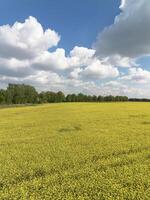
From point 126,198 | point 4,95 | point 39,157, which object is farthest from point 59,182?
point 4,95

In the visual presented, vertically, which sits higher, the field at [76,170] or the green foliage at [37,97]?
the green foliage at [37,97]

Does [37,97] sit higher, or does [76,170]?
[37,97]

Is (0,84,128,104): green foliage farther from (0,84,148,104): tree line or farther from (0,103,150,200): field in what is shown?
(0,103,150,200): field

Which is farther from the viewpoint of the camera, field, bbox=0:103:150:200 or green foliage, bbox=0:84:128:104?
green foliage, bbox=0:84:128:104

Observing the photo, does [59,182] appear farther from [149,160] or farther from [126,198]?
[149,160]

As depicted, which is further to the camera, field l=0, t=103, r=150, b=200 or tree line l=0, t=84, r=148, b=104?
tree line l=0, t=84, r=148, b=104

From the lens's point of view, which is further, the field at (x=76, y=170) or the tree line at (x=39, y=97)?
the tree line at (x=39, y=97)

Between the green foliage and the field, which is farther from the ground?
the green foliage

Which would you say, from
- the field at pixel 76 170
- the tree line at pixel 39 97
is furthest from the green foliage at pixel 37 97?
the field at pixel 76 170

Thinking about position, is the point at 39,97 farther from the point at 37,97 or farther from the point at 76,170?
the point at 76,170

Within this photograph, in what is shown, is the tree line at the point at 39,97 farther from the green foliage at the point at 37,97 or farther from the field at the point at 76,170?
the field at the point at 76,170

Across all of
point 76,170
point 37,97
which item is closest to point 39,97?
point 37,97

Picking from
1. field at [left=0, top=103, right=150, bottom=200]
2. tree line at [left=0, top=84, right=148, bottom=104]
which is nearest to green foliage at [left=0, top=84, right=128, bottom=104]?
tree line at [left=0, top=84, right=148, bottom=104]

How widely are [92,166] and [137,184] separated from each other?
2008 millimetres
